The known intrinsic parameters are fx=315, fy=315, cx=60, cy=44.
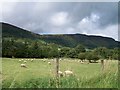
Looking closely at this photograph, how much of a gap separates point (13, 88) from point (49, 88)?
1168 millimetres

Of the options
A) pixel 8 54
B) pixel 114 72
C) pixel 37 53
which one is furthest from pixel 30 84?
pixel 37 53

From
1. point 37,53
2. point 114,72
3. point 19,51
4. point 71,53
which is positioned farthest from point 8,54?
point 114,72

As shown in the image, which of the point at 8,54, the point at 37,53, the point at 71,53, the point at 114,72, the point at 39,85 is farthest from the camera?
the point at 71,53

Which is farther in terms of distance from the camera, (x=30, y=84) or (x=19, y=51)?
(x=19, y=51)

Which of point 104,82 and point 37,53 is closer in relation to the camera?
point 104,82

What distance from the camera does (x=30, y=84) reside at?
10945 millimetres

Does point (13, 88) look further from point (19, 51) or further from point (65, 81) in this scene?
point (19, 51)

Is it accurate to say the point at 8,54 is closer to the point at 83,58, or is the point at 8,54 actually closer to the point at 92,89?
the point at 83,58

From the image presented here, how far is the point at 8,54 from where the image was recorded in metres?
78.5

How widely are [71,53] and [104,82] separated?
101m

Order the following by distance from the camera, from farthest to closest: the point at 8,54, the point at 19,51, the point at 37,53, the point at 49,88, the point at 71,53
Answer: the point at 71,53 → the point at 37,53 → the point at 19,51 → the point at 8,54 → the point at 49,88

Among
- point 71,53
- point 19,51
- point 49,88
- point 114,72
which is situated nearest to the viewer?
point 49,88

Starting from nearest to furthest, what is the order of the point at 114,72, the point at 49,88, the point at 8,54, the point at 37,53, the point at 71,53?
the point at 49,88 → the point at 114,72 → the point at 8,54 → the point at 37,53 → the point at 71,53

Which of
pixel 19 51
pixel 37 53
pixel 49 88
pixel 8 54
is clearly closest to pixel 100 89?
pixel 49 88
